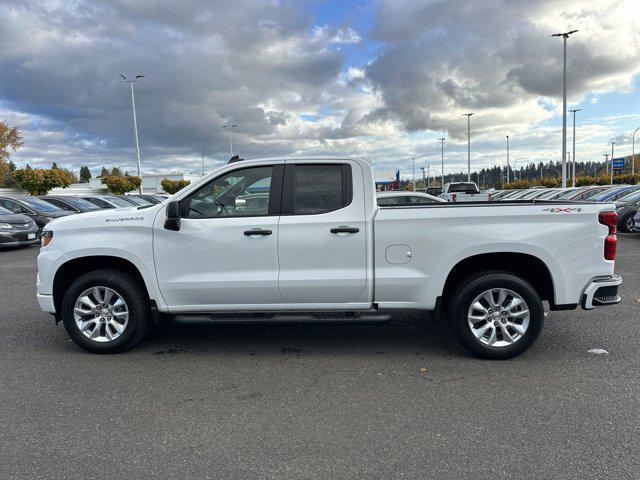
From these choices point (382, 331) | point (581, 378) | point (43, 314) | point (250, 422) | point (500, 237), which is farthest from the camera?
point (43, 314)

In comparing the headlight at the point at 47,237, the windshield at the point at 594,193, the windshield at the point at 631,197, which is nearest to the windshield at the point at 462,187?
the windshield at the point at 594,193

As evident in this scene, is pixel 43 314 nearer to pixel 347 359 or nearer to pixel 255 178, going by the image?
pixel 255 178

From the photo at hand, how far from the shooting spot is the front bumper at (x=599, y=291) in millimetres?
4527

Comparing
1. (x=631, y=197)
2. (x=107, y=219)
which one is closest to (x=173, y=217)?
(x=107, y=219)

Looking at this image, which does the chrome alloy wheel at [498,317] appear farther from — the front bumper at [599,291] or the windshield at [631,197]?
the windshield at [631,197]

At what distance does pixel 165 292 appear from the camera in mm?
4750

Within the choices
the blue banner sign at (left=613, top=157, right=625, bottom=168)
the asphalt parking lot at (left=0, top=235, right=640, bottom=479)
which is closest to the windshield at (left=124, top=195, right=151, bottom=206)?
the asphalt parking lot at (left=0, top=235, right=640, bottom=479)

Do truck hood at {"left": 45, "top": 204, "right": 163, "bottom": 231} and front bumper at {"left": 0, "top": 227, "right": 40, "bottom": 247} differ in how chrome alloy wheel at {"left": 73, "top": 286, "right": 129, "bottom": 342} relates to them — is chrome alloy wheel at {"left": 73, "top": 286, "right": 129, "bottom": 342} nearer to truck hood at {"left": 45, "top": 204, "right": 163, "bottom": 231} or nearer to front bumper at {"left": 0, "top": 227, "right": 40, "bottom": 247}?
truck hood at {"left": 45, "top": 204, "right": 163, "bottom": 231}

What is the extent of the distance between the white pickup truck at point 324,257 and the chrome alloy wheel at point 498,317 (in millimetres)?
13

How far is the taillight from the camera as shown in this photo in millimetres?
4449

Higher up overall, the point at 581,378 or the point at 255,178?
the point at 255,178

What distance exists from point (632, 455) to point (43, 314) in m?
6.78

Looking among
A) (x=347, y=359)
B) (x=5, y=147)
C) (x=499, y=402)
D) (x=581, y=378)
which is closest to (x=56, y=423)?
(x=347, y=359)

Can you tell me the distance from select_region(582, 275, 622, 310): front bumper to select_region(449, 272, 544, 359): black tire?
0.44 meters
